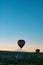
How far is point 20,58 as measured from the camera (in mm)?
5152

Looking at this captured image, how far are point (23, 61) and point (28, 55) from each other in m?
0.37

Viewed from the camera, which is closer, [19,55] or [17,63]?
[17,63]

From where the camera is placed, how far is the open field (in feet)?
16.3

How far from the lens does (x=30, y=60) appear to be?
5.13m

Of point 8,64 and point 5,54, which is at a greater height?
point 5,54

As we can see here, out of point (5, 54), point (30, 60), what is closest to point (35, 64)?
point (30, 60)

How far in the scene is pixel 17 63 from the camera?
4.90m

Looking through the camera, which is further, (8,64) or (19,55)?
(19,55)

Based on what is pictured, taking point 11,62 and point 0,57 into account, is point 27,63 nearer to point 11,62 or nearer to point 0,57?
point 11,62

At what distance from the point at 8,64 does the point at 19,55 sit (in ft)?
2.04

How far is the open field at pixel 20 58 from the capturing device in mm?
4973

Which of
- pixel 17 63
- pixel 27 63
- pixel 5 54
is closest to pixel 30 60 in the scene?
pixel 27 63

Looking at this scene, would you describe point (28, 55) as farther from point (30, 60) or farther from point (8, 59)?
point (8, 59)

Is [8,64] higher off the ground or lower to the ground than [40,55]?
lower
